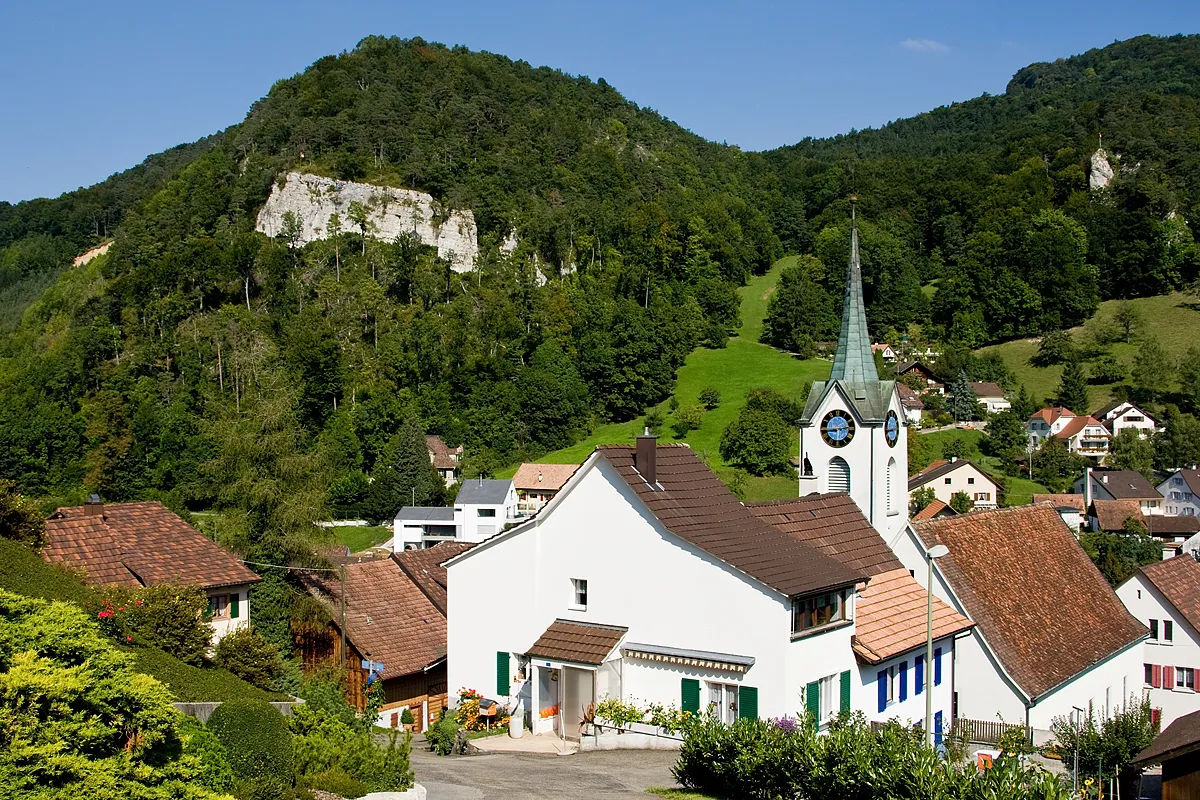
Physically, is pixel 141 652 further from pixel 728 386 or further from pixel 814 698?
pixel 728 386

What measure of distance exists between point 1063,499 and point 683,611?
75.9 meters

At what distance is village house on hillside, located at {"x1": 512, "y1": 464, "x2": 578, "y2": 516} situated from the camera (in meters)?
104

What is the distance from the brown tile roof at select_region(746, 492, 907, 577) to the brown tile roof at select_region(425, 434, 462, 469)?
268 ft

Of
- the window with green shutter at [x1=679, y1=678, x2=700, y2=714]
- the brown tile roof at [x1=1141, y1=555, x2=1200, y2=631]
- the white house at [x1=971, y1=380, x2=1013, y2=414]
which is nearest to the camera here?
the window with green shutter at [x1=679, y1=678, x2=700, y2=714]

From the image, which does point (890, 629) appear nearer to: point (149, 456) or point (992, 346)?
point (149, 456)

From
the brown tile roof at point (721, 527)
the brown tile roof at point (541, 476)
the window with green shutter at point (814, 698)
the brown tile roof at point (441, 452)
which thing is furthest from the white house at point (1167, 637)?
the brown tile roof at point (441, 452)

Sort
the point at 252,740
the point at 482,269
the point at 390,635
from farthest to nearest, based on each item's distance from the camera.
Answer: the point at 482,269
the point at 390,635
the point at 252,740

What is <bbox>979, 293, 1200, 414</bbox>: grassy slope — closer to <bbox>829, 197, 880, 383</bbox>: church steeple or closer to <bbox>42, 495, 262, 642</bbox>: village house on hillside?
<bbox>829, 197, 880, 383</bbox>: church steeple

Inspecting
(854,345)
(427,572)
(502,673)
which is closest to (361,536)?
(427,572)

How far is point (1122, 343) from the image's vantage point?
13525cm

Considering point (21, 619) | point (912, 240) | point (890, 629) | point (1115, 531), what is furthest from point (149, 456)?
point (912, 240)

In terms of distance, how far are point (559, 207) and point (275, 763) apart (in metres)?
149

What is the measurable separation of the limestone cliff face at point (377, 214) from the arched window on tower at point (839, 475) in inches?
4554

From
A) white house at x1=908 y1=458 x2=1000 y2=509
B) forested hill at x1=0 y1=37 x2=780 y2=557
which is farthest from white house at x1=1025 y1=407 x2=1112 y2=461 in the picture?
forested hill at x1=0 y1=37 x2=780 y2=557
